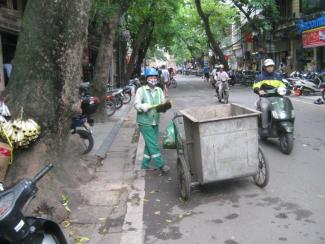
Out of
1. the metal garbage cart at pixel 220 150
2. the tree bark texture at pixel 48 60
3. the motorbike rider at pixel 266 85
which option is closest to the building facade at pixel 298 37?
the motorbike rider at pixel 266 85

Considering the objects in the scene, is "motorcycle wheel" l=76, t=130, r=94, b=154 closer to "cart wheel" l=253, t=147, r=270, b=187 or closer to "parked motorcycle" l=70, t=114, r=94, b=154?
"parked motorcycle" l=70, t=114, r=94, b=154

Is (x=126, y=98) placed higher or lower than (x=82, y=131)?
lower

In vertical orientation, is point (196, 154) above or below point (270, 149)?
above

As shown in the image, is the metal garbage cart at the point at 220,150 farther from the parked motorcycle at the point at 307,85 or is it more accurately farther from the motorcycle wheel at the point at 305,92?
the motorcycle wheel at the point at 305,92

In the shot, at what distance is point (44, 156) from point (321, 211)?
11.4ft

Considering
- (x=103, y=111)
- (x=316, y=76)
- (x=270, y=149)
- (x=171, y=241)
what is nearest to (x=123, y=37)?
(x=316, y=76)

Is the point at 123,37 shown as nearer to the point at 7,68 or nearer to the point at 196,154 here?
the point at 7,68

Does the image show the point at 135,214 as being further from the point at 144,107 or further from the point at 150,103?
the point at 150,103

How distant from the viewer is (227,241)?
193 inches

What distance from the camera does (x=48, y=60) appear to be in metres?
6.16

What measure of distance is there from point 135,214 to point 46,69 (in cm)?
213

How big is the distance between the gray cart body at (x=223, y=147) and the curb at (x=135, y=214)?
836 millimetres

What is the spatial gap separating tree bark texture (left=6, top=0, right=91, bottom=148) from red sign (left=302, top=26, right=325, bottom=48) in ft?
70.9

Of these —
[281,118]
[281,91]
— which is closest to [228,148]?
[281,118]
